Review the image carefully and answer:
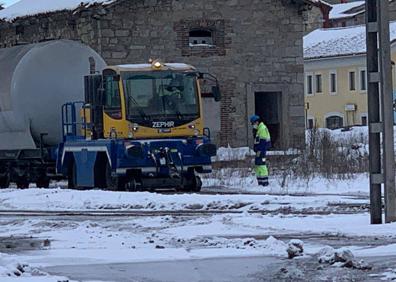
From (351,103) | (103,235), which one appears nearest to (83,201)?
(103,235)

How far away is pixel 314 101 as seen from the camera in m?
79.2

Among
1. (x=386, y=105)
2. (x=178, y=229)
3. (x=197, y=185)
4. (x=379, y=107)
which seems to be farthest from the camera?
(x=197, y=185)

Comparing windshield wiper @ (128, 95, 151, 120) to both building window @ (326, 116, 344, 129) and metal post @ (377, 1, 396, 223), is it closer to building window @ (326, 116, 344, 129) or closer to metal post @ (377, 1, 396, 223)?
metal post @ (377, 1, 396, 223)

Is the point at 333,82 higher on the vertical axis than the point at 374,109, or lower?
higher

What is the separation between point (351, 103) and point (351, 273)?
65382 mm

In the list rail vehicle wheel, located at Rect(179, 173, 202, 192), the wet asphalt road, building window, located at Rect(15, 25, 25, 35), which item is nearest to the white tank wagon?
rail vehicle wheel, located at Rect(179, 173, 202, 192)

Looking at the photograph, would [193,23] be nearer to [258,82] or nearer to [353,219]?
[258,82]

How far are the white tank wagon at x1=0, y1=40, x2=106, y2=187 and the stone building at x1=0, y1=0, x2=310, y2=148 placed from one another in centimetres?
835

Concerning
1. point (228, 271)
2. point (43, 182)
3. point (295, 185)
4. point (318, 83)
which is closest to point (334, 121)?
point (318, 83)

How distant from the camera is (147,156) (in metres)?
26.2

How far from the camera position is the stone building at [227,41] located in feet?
128

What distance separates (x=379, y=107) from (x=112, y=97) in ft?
36.0

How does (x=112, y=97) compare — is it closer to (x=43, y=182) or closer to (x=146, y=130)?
(x=146, y=130)

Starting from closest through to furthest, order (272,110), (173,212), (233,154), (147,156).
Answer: (173,212) → (147,156) → (233,154) → (272,110)
